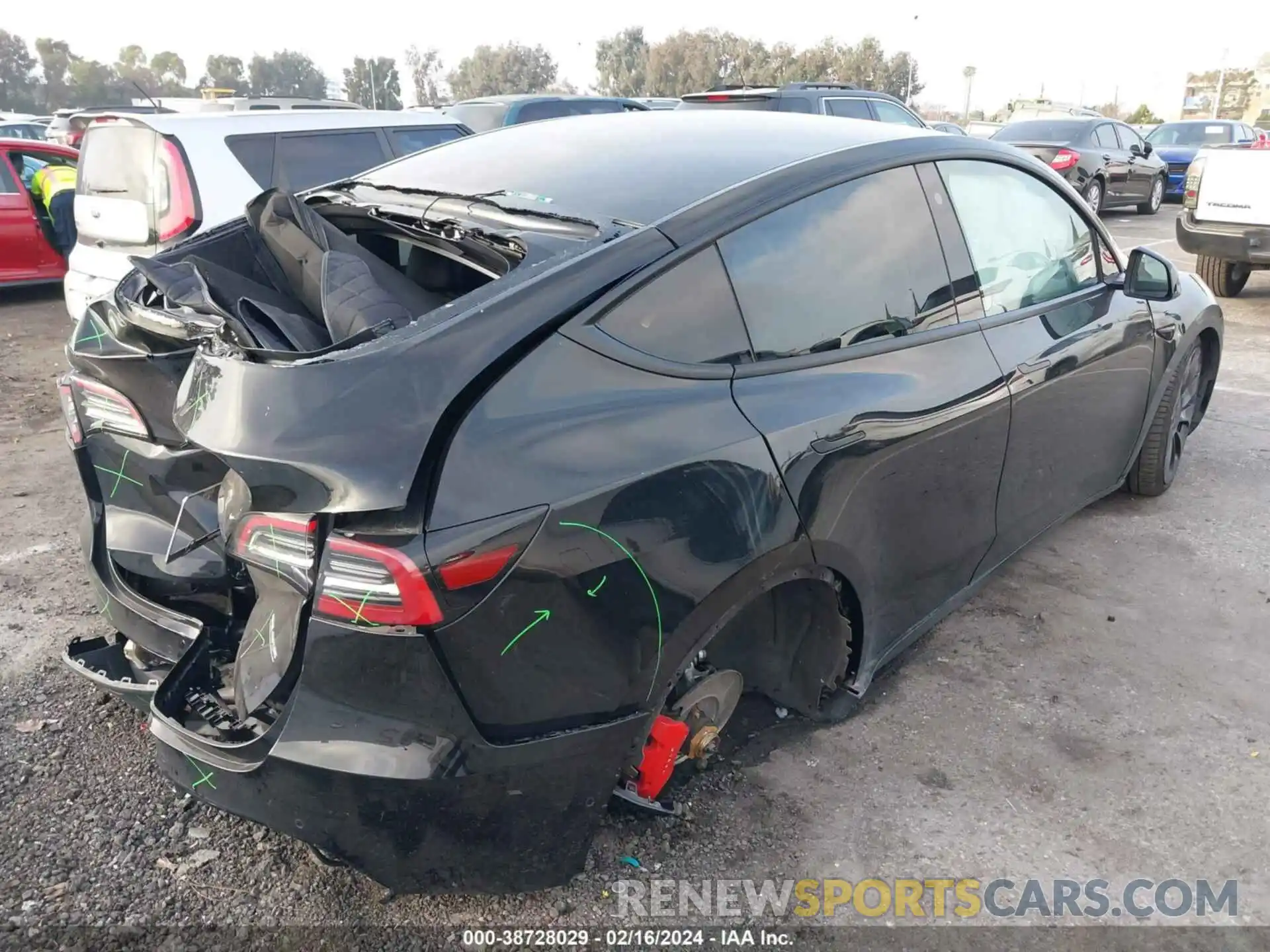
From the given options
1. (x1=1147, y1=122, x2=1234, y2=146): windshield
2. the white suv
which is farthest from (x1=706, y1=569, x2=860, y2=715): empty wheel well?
(x1=1147, y1=122, x2=1234, y2=146): windshield

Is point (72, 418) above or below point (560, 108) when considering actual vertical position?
below

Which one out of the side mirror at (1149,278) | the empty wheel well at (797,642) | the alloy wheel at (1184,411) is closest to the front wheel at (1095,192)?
the alloy wheel at (1184,411)

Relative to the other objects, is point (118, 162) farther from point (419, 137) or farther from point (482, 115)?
point (482, 115)

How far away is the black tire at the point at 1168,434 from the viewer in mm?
4281

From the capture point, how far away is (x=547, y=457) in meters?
1.86

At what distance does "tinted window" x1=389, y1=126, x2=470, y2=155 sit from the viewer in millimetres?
6836

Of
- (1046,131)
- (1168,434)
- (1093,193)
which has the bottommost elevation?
(1093,193)

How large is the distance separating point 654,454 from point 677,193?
0.80 m

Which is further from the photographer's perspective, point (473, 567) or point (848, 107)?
point (848, 107)

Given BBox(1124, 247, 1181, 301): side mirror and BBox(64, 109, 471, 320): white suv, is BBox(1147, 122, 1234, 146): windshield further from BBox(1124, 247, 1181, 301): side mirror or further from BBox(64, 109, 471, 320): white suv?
BBox(64, 109, 471, 320): white suv

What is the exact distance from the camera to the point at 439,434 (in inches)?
70.7

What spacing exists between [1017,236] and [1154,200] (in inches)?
597

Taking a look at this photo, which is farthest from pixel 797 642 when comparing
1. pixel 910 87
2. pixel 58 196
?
pixel 910 87

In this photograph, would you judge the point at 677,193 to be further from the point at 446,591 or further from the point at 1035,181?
the point at 1035,181
